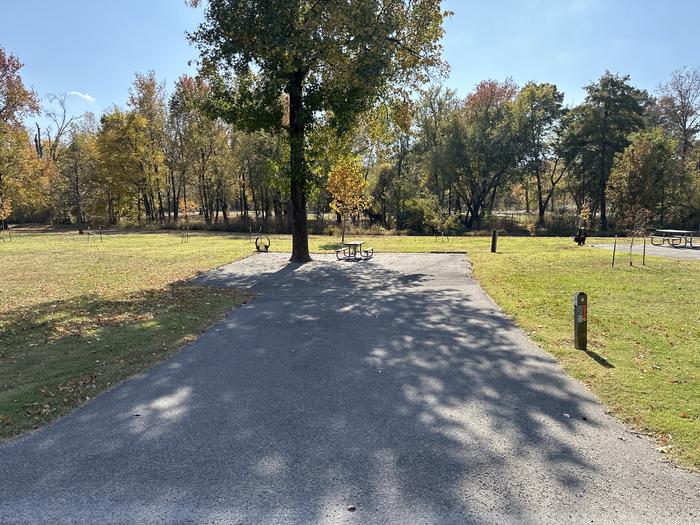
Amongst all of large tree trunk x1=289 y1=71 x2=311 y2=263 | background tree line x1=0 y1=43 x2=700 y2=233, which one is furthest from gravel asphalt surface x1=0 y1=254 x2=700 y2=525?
background tree line x1=0 y1=43 x2=700 y2=233

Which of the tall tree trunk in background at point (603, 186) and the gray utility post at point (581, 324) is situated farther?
the tall tree trunk in background at point (603, 186)

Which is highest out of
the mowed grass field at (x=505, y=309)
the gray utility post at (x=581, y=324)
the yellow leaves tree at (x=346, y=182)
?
the yellow leaves tree at (x=346, y=182)

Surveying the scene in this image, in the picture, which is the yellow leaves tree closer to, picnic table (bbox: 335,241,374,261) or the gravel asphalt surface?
picnic table (bbox: 335,241,374,261)

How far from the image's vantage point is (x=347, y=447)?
370 centimetres

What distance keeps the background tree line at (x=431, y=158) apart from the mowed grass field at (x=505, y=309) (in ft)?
63.5

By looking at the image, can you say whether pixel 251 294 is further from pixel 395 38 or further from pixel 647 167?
pixel 647 167

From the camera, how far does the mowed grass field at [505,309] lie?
458 centimetres

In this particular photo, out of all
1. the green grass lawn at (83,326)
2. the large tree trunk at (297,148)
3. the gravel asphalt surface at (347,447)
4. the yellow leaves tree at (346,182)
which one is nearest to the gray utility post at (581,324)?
the gravel asphalt surface at (347,447)

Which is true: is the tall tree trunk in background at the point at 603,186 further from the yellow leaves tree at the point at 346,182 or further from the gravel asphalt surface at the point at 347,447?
the gravel asphalt surface at the point at 347,447

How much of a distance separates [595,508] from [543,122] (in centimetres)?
4150

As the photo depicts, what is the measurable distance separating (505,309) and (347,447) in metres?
5.98

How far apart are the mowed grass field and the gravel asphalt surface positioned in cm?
37

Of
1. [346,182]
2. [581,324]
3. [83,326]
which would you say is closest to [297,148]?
[83,326]

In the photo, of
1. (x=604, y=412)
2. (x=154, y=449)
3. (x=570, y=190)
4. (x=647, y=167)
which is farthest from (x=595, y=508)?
(x=570, y=190)
